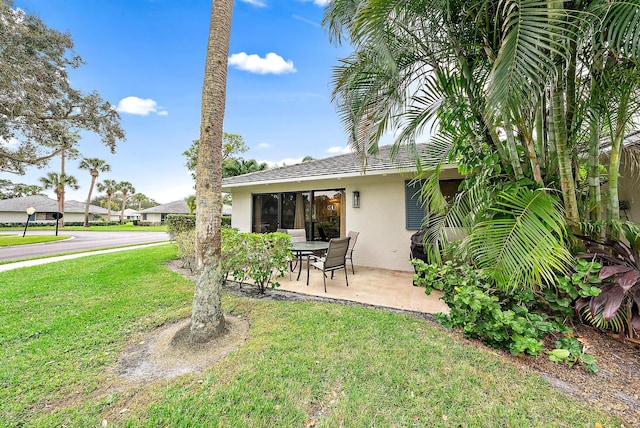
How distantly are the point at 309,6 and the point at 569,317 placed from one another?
347 inches

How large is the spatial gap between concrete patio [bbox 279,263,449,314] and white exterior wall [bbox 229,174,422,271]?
0.66 meters

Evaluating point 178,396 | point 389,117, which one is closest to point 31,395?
point 178,396

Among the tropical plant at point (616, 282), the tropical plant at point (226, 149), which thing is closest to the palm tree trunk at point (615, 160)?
the tropical plant at point (616, 282)

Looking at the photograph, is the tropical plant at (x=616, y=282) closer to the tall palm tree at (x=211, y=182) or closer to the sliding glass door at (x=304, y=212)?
the tall palm tree at (x=211, y=182)

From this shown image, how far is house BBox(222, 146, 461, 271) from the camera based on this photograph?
6.86 m

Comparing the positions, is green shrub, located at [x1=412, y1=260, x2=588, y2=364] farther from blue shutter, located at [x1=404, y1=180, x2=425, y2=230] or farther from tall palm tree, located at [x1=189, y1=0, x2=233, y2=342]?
blue shutter, located at [x1=404, y1=180, x2=425, y2=230]

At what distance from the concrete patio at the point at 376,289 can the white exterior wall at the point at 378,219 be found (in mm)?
660

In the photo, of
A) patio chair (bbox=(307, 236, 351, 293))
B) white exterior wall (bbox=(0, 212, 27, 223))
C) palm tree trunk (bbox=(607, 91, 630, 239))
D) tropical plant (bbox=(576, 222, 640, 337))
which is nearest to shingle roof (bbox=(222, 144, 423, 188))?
patio chair (bbox=(307, 236, 351, 293))

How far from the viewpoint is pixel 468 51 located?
3.26m

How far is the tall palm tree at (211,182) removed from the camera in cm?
306

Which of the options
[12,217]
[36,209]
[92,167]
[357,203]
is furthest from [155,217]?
[357,203]

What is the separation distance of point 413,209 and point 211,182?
210 inches

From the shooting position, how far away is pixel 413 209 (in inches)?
270

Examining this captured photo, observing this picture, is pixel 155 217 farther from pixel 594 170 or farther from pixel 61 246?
pixel 594 170
